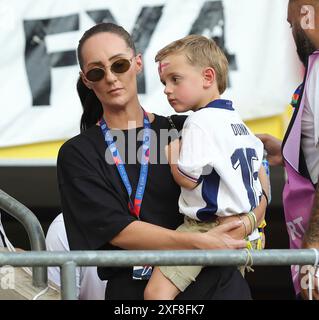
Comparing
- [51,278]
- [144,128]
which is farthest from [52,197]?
[144,128]

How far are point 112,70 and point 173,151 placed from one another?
0.39 meters

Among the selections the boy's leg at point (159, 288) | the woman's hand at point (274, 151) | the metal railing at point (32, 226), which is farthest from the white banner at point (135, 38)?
the boy's leg at point (159, 288)

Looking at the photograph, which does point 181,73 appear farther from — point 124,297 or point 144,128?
point 124,297

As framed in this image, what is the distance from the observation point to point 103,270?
12.8ft

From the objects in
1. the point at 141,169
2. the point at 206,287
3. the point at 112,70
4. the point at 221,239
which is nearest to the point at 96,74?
the point at 112,70

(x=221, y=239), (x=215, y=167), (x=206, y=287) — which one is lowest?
(x=206, y=287)

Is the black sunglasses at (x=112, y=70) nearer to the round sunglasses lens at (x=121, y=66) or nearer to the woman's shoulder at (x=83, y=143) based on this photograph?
the round sunglasses lens at (x=121, y=66)

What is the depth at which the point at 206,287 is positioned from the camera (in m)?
3.83

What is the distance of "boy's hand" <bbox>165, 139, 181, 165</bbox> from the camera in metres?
3.83

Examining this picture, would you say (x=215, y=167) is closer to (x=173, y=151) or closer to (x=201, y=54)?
(x=173, y=151)

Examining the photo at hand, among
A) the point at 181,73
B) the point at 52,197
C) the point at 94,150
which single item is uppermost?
the point at 181,73

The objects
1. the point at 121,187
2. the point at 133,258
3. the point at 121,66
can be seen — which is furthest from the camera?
the point at 121,66

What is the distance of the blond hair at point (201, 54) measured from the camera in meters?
3.99
